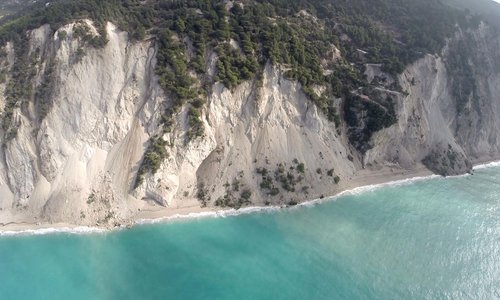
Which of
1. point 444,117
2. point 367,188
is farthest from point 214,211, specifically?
point 444,117

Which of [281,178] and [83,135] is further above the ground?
[83,135]

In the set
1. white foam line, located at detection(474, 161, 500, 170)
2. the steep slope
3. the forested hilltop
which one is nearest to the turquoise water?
the steep slope

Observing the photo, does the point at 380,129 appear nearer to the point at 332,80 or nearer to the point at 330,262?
the point at 332,80

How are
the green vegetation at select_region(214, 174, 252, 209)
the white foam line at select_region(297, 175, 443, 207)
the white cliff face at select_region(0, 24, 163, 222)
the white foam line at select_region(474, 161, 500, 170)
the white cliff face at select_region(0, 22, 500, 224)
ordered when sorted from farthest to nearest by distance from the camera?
1. the white foam line at select_region(474, 161, 500, 170)
2. the white foam line at select_region(297, 175, 443, 207)
3. the green vegetation at select_region(214, 174, 252, 209)
4. the white cliff face at select_region(0, 22, 500, 224)
5. the white cliff face at select_region(0, 24, 163, 222)

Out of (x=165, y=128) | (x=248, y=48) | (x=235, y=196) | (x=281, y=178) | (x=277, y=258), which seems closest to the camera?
(x=277, y=258)

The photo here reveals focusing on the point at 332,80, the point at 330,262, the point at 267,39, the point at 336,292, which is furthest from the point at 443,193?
the point at 267,39

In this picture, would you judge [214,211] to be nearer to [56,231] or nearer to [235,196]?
[235,196]

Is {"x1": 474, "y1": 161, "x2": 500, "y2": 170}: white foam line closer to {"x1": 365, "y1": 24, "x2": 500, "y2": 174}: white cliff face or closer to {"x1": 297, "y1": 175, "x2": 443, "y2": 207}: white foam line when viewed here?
{"x1": 365, "y1": 24, "x2": 500, "y2": 174}: white cliff face
